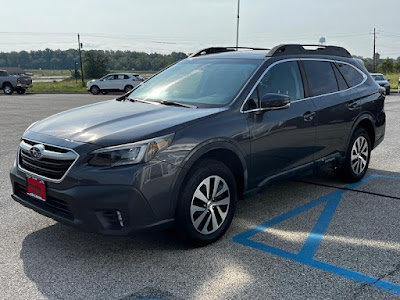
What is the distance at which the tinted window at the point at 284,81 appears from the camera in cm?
439

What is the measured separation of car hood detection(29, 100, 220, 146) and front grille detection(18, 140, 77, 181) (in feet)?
0.44

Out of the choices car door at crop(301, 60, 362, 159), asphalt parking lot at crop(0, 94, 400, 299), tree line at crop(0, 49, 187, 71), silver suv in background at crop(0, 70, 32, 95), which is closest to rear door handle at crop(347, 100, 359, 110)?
car door at crop(301, 60, 362, 159)

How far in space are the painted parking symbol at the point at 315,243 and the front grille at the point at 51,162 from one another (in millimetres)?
1680

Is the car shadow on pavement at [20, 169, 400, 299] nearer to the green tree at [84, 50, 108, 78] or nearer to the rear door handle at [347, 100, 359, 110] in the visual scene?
the rear door handle at [347, 100, 359, 110]

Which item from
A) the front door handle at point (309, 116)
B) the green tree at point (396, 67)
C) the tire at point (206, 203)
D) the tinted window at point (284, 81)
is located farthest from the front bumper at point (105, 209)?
the green tree at point (396, 67)

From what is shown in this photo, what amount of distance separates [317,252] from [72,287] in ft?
6.73

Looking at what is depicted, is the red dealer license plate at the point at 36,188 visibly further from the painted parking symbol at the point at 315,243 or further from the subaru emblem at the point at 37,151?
the painted parking symbol at the point at 315,243

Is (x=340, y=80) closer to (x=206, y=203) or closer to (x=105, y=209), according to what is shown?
(x=206, y=203)

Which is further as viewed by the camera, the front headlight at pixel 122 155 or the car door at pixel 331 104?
the car door at pixel 331 104

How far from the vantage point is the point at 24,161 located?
148 inches

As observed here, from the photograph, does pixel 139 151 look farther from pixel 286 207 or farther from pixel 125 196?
pixel 286 207

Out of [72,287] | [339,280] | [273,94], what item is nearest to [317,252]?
[339,280]

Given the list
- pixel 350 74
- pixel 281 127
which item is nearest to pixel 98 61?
pixel 350 74

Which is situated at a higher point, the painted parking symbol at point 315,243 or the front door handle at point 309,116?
the front door handle at point 309,116
